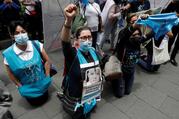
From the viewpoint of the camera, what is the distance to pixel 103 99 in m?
2.85

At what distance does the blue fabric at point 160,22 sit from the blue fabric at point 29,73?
63.3 inches

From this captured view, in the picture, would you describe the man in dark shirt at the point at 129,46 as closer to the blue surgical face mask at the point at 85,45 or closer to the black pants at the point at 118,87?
the black pants at the point at 118,87

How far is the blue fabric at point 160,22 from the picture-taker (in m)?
2.71

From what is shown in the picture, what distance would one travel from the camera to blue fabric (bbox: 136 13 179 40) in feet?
8.89

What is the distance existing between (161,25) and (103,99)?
5.04 feet

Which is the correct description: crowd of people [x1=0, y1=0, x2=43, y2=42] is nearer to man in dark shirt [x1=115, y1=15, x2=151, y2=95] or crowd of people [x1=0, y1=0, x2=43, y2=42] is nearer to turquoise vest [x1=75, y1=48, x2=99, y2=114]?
turquoise vest [x1=75, y1=48, x2=99, y2=114]

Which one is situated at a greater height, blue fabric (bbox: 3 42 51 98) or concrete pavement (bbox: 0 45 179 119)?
blue fabric (bbox: 3 42 51 98)

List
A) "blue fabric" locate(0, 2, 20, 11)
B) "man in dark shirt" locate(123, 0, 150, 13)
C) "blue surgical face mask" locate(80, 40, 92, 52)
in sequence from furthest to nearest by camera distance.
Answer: "man in dark shirt" locate(123, 0, 150, 13) < "blue fabric" locate(0, 2, 20, 11) < "blue surgical face mask" locate(80, 40, 92, 52)

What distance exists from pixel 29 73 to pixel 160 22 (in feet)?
7.01

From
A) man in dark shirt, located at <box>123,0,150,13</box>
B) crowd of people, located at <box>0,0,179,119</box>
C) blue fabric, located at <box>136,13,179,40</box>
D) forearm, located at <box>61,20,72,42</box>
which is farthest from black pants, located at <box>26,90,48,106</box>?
man in dark shirt, located at <box>123,0,150,13</box>

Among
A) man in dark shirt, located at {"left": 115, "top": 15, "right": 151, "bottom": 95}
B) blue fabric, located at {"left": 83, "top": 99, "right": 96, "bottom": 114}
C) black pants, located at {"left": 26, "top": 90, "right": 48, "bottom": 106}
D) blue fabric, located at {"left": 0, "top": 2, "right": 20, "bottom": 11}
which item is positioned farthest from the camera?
blue fabric, located at {"left": 0, "top": 2, "right": 20, "bottom": 11}

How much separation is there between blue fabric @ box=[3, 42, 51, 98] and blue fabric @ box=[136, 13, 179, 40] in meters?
1.61

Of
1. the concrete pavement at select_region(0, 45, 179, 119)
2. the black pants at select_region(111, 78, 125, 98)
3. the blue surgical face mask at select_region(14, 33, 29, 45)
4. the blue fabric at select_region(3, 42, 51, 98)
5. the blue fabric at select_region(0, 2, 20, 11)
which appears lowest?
the concrete pavement at select_region(0, 45, 179, 119)

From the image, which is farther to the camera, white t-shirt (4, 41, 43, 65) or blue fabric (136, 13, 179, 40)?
blue fabric (136, 13, 179, 40)
